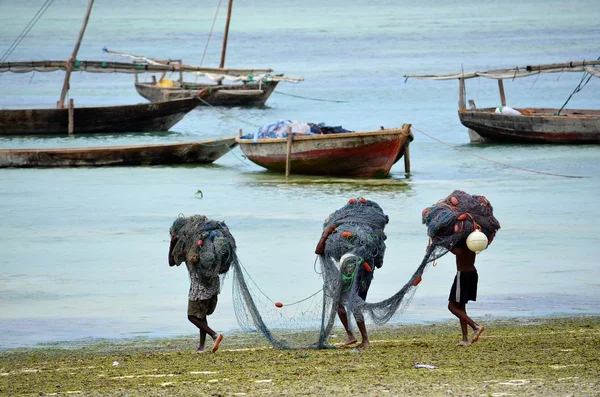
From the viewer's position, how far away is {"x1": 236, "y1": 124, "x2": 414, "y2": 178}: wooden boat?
21.8 meters

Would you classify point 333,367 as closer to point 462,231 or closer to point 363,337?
point 363,337

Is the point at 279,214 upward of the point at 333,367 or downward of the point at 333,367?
downward

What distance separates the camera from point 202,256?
8.18 meters

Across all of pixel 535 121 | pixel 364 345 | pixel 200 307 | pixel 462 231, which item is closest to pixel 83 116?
pixel 535 121

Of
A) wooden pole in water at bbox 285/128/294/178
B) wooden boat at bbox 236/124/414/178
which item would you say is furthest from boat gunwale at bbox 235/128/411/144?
wooden pole in water at bbox 285/128/294/178

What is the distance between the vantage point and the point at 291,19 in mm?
132000

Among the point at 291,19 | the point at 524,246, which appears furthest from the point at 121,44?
the point at 524,246

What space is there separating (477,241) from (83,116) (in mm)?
25460

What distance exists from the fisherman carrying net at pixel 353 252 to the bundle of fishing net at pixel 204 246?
75 cm

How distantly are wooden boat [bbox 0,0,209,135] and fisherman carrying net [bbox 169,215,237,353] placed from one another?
2354 cm

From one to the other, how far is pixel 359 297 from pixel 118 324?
128 inches

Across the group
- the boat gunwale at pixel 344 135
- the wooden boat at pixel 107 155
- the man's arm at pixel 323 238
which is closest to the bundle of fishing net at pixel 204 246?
the man's arm at pixel 323 238

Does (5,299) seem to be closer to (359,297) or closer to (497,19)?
(359,297)

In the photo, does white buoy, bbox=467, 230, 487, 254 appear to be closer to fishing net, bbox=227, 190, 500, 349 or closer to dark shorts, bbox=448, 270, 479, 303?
fishing net, bbox=227, 190, 500, 349
